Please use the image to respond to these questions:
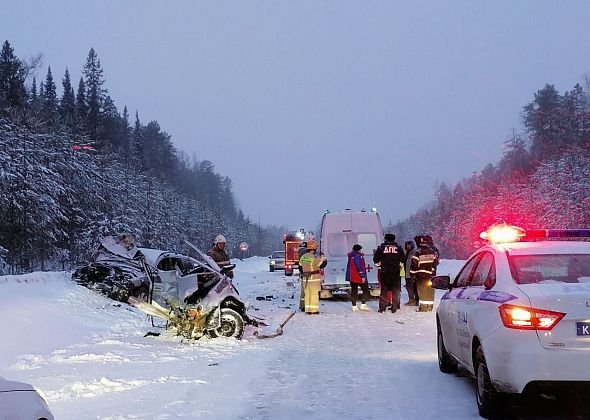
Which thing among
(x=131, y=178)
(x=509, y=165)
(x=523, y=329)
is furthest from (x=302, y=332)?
(x=509, y=165)

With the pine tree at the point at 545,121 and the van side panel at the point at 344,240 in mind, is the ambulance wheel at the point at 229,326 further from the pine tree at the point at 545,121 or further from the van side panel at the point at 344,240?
the pine tree at the point at 545,121

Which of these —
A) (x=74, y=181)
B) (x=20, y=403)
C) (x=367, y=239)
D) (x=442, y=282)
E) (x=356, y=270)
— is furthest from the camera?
(x=74, y=181)

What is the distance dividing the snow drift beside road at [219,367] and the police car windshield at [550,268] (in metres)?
1.50

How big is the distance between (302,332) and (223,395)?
5760mm

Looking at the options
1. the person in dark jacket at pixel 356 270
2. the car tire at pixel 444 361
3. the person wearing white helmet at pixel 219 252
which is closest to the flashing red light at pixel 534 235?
the car tire at pixel 444 361

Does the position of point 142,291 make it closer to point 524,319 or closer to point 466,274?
point 466,274

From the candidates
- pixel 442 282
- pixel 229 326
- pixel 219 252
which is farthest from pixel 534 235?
pixel 219 252

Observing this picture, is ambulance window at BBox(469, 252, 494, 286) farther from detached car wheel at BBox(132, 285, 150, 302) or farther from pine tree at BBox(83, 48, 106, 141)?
pine tree at BBox(83, 48, 106, 141)

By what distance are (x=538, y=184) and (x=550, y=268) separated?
215 feet

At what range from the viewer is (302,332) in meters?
13.0

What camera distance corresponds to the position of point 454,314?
7.38 metres

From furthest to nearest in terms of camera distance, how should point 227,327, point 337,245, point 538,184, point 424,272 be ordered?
point 538,184 → point 337,245 → point 424,272 → point 227,327

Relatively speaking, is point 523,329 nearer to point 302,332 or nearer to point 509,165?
point 302,332

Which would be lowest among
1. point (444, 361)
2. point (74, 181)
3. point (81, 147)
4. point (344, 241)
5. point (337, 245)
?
point (444, 361)
